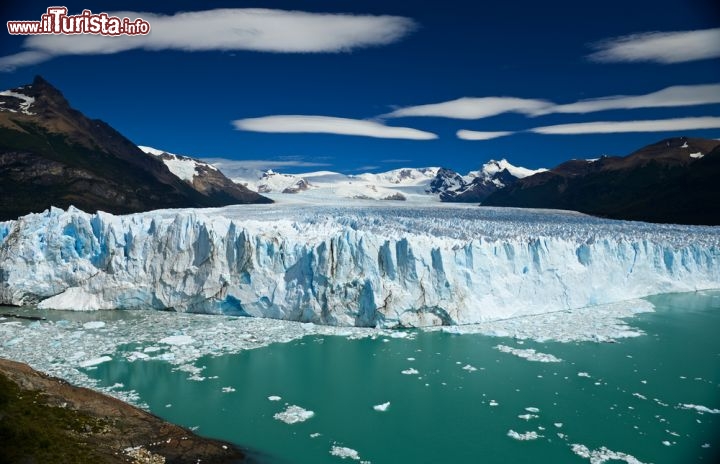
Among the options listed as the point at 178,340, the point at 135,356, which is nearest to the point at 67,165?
the point at 178,340

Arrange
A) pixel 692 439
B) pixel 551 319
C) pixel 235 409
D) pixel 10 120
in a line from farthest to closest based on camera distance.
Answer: pixel 10 120 < pixel 551 319 < pixel 235 409 < pixel 692 439

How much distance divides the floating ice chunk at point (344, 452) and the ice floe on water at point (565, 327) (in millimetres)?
8594

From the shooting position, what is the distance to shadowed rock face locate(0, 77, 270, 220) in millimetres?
77375

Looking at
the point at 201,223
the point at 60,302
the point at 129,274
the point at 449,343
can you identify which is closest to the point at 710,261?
the point at 449,343

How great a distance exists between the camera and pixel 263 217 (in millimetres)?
33219

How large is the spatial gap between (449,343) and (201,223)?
1101cm

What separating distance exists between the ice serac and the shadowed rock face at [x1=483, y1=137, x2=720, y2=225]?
42959mm

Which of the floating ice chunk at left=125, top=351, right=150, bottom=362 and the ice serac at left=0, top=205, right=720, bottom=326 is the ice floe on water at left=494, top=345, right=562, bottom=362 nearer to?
the ice serac at left=0, top=205, right=720, bottom=326

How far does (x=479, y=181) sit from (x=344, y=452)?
164 metres

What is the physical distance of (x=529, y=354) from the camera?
15.6 m

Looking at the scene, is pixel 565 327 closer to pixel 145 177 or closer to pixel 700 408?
pixel 700 408

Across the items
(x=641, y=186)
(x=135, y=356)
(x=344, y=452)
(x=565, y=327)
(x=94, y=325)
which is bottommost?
(x=344, y=452)

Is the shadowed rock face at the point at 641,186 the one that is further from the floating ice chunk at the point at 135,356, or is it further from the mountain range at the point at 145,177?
the floating ice chunk at the point at 135,356

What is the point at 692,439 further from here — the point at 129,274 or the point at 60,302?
the point at 60,302
